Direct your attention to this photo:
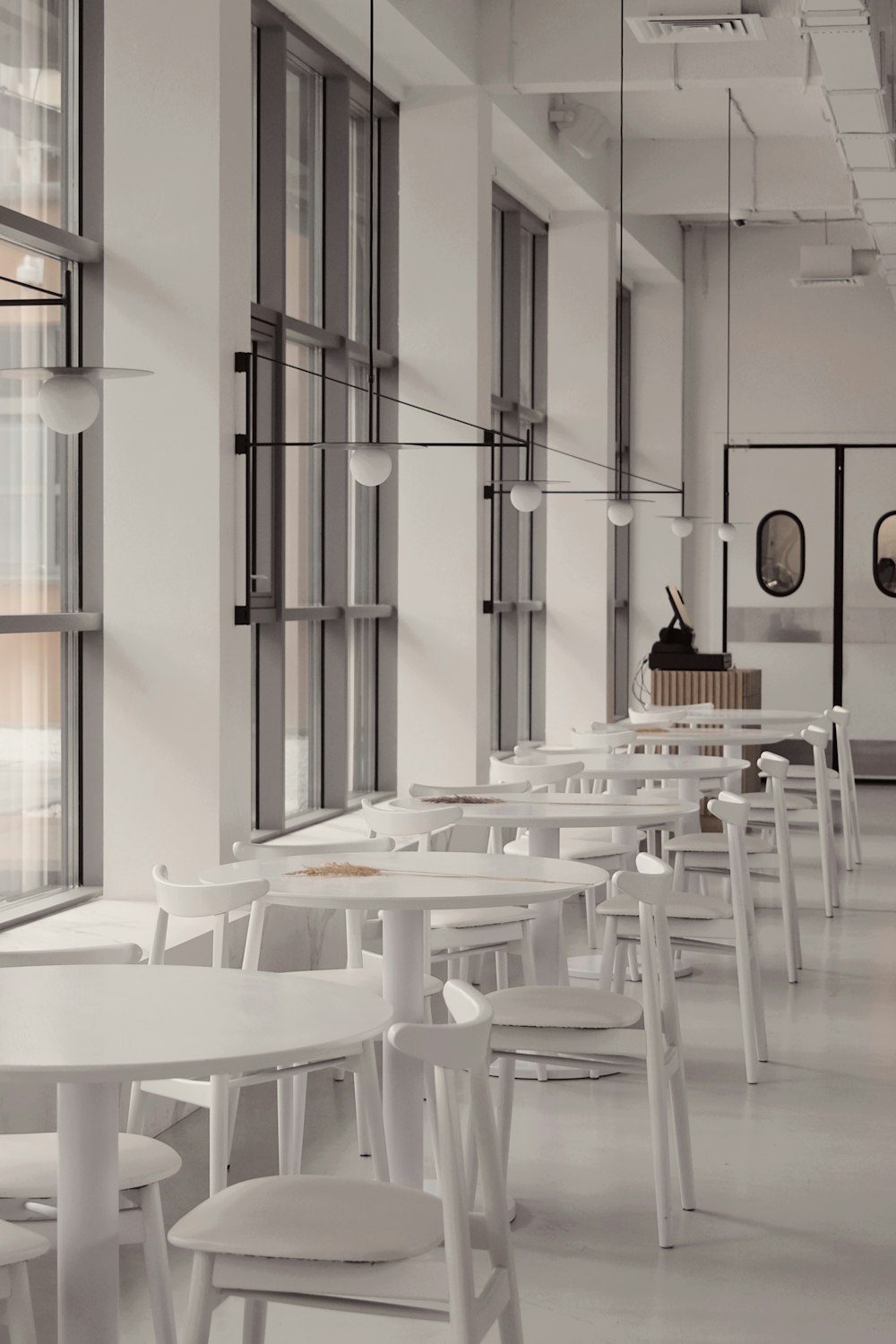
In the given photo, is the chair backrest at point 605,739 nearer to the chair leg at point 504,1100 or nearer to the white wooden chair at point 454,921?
the white wooden chair at point 454,921

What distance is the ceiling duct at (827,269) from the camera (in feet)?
37.5

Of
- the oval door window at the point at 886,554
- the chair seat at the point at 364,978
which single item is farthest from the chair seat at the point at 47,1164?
the oval door window at the point at 886,554

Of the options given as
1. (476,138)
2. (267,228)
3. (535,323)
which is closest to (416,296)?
(476,138)

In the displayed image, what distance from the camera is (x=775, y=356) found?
43.7 ft

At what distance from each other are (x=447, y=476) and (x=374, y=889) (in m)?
4.48

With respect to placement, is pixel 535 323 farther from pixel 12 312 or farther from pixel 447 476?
pixel 12 312

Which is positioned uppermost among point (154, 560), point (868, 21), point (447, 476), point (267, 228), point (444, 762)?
point (868, 21)

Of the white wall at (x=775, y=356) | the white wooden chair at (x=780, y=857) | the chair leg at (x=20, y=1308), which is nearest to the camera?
the chair leg at (x=20, y=1308)

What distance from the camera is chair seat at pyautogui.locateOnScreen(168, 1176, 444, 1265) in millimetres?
2250

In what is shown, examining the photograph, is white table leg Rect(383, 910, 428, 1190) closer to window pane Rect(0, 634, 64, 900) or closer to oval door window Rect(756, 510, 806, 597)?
window pane Rect(0, 634, 64, 900)

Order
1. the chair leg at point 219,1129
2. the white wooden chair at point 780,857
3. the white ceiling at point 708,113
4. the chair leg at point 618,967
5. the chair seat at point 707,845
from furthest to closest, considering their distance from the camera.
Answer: the white ceiling at point 708,113 < the chair seat at point 707,845 < the white wooden chair at point 780,857 < the chair leg at point 618,967 < the chair leg at point 219,1129

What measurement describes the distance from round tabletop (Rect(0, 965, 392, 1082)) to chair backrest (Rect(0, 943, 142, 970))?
0.09m

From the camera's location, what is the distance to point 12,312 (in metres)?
4.89

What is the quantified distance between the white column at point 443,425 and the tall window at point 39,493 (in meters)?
2.73
